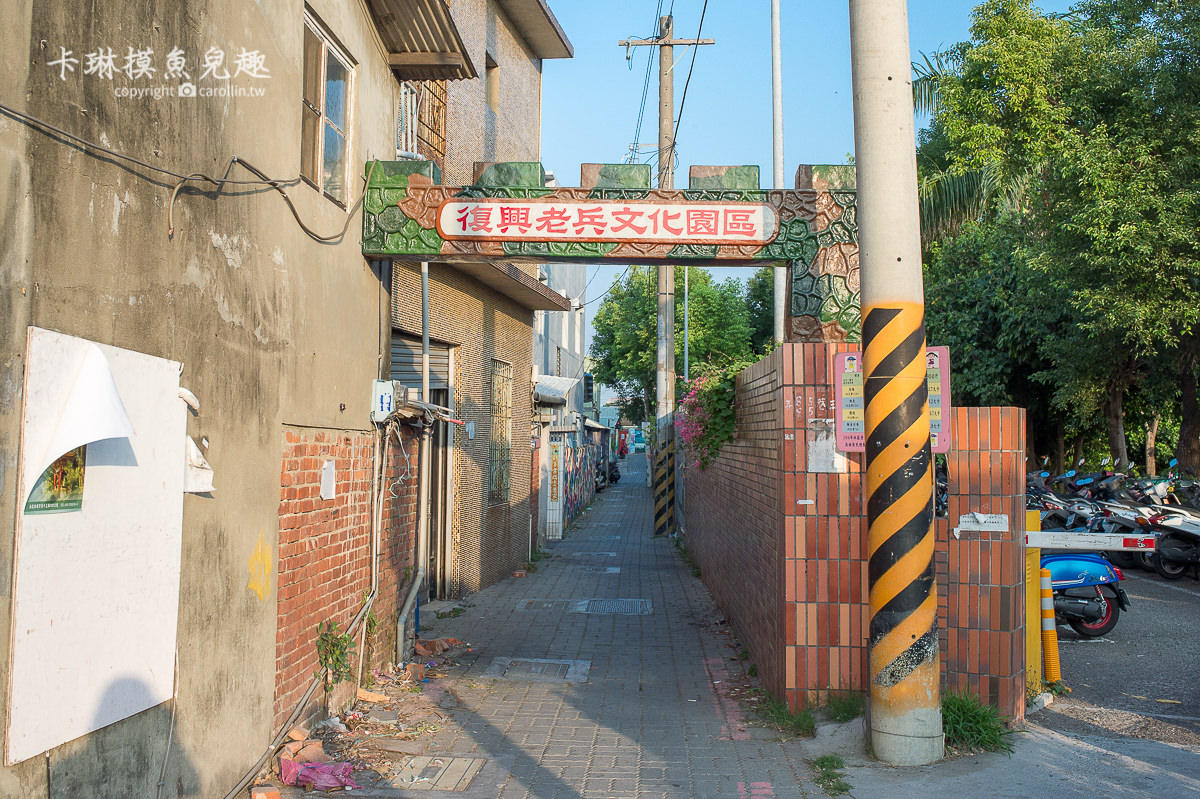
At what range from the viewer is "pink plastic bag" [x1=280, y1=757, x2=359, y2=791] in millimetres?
5141

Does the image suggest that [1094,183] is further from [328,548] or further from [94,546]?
[94,546]

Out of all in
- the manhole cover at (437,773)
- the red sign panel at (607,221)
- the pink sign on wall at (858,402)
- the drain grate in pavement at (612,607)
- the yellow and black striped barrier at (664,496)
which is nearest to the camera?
the manhole cover at (437,773)

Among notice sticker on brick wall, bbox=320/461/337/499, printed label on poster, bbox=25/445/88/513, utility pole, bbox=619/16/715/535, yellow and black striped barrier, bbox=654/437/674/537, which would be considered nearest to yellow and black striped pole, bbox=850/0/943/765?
notice sticker on brick wall, bbox=320/461/337/499

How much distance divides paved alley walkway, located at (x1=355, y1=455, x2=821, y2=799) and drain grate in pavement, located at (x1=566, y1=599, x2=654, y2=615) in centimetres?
3

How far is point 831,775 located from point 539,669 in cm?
356

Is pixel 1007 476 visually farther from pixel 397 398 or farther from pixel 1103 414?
pixel 1103 414

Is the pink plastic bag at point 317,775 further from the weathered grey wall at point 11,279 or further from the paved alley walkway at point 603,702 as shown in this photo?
the weathered grey wall at point 11,279

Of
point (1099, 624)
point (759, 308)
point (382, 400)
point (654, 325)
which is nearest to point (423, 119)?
point (382, 400)

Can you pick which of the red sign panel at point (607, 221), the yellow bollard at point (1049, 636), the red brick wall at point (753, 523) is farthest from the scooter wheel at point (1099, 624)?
the red sign panel at point (607, 221)

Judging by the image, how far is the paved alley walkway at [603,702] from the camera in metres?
5.32

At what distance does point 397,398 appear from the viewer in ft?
25.1

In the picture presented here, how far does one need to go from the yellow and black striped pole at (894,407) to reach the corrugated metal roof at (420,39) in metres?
3.47

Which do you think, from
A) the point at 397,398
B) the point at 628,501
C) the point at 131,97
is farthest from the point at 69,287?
the point at 628,501

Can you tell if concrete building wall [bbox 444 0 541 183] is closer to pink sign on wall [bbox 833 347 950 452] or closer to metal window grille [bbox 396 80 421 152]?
metal window grille [bbox 396 80 421 152]
